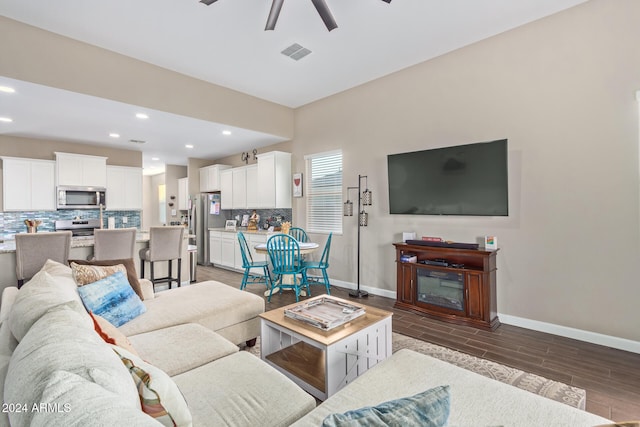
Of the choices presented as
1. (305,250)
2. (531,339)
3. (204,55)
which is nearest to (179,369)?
(305,250)

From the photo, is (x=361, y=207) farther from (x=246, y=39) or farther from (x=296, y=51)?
(x=246, y=39)

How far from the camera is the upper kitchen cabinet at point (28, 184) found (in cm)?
519

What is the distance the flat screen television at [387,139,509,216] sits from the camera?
3.27m

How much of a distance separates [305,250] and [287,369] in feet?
7.91

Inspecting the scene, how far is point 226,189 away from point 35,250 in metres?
3.99

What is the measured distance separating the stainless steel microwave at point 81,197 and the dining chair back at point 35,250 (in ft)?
9.65

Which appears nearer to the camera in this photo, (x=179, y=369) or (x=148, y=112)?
(x=179, y=369)

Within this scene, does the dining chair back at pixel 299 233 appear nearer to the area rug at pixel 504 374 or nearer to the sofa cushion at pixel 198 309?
the sofa cushion at pixel 198 309

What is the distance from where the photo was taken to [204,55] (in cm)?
371

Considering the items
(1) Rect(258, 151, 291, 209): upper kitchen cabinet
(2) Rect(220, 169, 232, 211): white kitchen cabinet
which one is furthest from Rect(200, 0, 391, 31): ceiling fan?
(2) Rect(220, 169, 232, 211): white kitchen cabinet

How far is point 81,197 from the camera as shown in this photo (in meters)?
5.91

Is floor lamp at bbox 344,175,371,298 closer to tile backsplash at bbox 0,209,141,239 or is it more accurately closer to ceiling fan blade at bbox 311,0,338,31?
ceiling fan blade at bbox 311,0,338,31

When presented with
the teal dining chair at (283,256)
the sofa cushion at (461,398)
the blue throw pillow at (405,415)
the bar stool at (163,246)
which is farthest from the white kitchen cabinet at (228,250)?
the blue throw pillow at (405,415)

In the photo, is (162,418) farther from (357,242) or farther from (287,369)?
(357,242)
